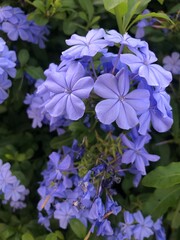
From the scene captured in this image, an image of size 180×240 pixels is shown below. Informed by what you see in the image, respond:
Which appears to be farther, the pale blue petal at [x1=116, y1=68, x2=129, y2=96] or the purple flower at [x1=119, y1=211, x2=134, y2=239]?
the purple flower at [x1=119, y1=211, x2=134, y2=239]

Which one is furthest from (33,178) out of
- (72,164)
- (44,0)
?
(44,0)

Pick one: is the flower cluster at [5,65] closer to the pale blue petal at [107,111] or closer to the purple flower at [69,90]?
the purple flower at [69,90]

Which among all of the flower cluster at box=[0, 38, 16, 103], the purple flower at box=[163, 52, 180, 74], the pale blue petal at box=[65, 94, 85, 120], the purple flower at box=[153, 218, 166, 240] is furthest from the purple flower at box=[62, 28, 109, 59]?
the purple flower at box=[153, 218, 166, 240]

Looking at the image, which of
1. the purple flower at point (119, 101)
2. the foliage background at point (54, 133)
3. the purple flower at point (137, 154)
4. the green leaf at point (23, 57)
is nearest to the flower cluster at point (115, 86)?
the purple flower at point (119, 101)

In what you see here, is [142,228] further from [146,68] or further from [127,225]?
[146,68]

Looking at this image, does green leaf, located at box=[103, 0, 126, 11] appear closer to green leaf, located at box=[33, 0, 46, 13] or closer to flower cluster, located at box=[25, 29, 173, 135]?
flower cluster, located at box=[25, 29, 173, 135]

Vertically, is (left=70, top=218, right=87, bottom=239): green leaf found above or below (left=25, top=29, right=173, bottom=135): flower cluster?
below

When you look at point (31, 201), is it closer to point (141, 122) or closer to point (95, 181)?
point (95, 181)
